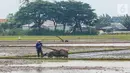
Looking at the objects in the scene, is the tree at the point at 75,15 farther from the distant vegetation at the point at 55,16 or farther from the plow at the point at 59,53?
the plow at the point at 59,53

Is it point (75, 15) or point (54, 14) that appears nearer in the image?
point (54, 14)

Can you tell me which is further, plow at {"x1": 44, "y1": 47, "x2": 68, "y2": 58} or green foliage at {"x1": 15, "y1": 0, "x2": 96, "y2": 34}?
green foliage at {"x1": 15, "y1": 0, "x2": 96, "y2": 34}

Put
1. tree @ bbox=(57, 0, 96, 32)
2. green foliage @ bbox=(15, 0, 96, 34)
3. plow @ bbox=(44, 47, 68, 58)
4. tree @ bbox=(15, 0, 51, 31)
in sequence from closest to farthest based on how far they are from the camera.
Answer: plow @ bbox=(44, 47, 68, 58) < tree @ bbox=(15, 0, 51, 31) < green foliage @ bbox=(15, 0, 96, 34) < tree @ bbox=(57, 0, 96, 32)

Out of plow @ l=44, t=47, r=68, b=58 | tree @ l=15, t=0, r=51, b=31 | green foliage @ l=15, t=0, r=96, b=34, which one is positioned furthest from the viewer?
green foliage @ l=15, t=0, r=96, b=34

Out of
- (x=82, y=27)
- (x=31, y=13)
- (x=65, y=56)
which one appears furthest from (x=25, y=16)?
(x=65, y=56)

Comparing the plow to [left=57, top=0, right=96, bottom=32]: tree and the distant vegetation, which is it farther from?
[left=57, top=0, right=96, bottom=32]: tree

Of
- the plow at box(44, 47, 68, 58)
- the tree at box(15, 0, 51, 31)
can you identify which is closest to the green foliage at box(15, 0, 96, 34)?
the tree at box(15, 0, 51, 31)

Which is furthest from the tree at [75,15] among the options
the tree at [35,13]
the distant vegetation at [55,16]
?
the tree at [35,13]

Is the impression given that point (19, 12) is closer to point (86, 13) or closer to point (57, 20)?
point (57, 20)

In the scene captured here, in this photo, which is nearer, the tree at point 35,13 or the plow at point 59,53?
the plow at point 59,53

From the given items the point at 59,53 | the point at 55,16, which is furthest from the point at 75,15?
the point at 59,53

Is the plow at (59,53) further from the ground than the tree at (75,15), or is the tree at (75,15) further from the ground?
the tree at (75,15)

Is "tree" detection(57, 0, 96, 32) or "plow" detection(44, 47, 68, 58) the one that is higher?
"tree" detection(57, 0, 96, 32)

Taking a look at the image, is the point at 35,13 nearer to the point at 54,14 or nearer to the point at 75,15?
the point at 54,14
